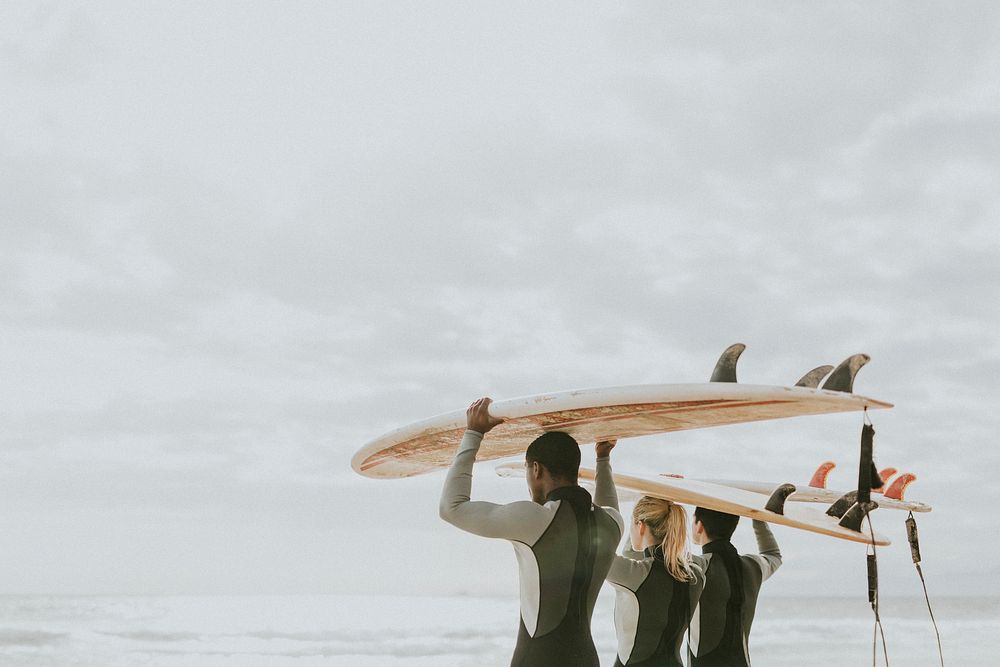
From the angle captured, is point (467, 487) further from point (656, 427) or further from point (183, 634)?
point (183, 634)

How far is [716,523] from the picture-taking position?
465cm

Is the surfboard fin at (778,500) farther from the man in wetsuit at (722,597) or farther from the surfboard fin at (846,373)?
the surfboard fin at (846,373)

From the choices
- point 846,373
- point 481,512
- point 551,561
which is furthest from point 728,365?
point 481,512

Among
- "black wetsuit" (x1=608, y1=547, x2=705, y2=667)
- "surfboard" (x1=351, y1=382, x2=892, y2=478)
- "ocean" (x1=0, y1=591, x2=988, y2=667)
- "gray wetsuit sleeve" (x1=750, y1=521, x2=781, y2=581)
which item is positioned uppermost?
"surfboard" (x1=351, y1=382, x2=892, y2=478)

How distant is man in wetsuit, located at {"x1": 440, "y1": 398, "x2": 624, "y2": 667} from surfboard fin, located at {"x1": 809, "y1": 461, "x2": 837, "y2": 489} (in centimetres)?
280

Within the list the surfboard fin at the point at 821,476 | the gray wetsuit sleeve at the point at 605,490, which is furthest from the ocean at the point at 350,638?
the gray wetsuit sleeve at the point at 605,490

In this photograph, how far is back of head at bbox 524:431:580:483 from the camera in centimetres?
327

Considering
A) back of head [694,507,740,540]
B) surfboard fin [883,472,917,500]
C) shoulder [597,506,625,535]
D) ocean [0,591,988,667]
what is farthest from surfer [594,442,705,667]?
ocean [0,591,988,667]

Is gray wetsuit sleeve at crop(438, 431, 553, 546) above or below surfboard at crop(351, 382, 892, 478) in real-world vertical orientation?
below

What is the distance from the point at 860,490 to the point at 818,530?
0.66 meters

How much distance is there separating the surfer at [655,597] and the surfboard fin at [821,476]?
1694 millimetres

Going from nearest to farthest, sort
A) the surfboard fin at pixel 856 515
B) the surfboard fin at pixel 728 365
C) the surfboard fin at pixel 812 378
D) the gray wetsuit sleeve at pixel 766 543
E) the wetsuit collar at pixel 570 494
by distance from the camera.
→ the wetsuit collar at pixel 570 494 < the surfboard fin at pixel 812 378 < the surfboard fin at pixel 728 365 < the surfboard fin at pixel 856 515 < the gray wetsuit sleeve at pixel 766 543

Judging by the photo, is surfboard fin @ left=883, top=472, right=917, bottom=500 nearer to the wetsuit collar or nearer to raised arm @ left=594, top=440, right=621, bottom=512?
raised arm @ left=594, top=440, right=621, bottom=512

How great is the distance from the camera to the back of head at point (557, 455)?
3.27 metres
